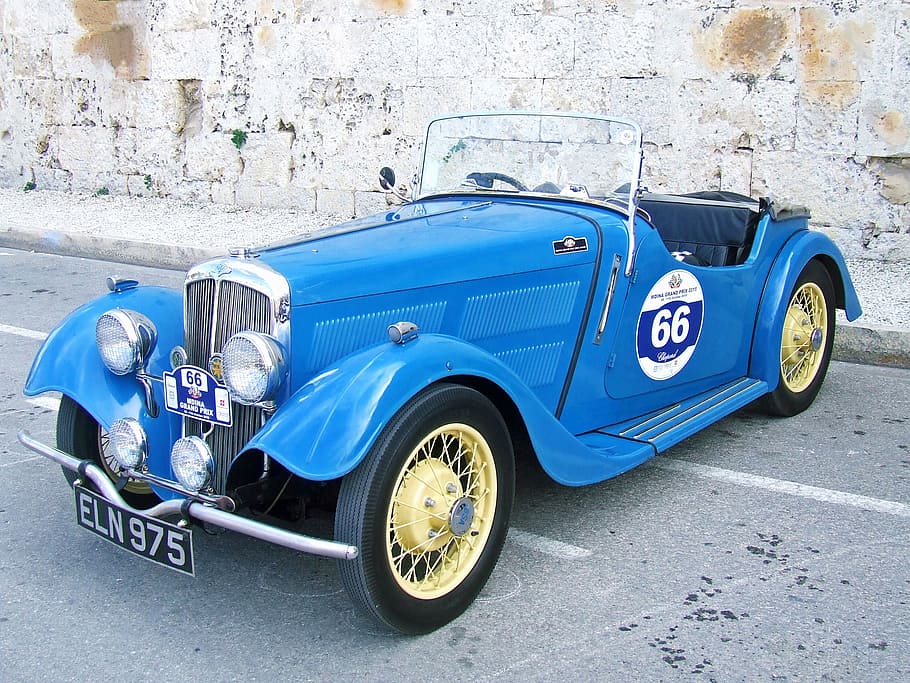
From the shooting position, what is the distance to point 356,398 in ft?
8.90

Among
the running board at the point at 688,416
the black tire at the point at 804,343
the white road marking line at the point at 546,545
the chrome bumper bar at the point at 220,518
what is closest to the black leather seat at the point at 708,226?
the black tire at the point at 804,343

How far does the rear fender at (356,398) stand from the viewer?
264 centimetres

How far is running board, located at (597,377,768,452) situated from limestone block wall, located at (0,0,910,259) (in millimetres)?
3581

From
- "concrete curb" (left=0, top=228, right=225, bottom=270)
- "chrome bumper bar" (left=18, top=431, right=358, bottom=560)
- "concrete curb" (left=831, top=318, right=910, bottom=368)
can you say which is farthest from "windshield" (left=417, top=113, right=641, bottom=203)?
"concrete curb" (left=0, top=228, right=225, bottom=270)

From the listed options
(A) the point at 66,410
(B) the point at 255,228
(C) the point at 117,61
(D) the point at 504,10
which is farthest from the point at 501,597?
(C) the point at 117,61

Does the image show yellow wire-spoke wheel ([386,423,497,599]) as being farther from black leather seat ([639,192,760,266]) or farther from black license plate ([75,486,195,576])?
black leather seat ([639,192,760,266])

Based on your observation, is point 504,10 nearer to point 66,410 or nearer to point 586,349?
point 586,349

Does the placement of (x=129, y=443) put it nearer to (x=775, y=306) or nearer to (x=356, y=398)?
(x=356, y=398)

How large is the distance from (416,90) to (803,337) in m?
5.71

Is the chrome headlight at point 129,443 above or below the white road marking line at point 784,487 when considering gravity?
above

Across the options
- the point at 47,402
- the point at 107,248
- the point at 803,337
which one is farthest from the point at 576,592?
the point at 107,248

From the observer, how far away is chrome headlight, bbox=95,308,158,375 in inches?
127

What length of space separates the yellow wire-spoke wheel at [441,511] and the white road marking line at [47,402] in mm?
2741

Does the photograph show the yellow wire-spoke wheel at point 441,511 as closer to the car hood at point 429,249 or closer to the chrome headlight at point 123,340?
the car hood at point 429,249
